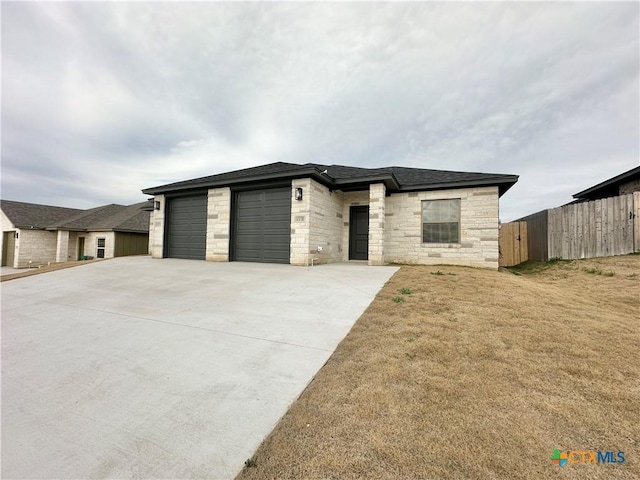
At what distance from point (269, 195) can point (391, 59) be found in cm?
693

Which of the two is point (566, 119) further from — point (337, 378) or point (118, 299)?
point (118, 299)

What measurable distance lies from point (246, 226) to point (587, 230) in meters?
11.9

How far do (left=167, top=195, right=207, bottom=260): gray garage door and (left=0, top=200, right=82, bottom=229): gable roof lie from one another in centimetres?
1615

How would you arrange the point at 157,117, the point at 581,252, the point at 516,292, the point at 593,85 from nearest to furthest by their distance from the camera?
the point at 516,292 → the point at 581,252 → the point at 593,85 → the point at 157,117

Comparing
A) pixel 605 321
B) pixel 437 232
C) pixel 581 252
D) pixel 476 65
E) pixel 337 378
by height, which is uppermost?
pixel 476 65

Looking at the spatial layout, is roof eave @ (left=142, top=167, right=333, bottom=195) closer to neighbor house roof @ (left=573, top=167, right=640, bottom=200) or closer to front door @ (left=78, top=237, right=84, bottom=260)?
neighbor house roof @ (left=573, top=167, right=640, bottom=200)

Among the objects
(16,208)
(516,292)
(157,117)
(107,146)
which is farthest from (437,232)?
(16,208)

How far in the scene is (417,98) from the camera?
11.9 meters

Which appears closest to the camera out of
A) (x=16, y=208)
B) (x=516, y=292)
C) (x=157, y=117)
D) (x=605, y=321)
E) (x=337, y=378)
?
(x=337, y=378)

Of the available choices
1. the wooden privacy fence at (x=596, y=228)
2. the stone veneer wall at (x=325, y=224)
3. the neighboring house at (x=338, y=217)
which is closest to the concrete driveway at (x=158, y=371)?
the stone veneer wall at (x=325, y=224)

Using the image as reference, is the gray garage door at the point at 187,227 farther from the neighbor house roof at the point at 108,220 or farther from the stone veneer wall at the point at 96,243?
the stone veneer wall at the point at 96,243

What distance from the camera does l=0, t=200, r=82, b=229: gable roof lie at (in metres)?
18.9

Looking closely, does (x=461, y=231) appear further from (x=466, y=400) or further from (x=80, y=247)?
(x=80, y=247)

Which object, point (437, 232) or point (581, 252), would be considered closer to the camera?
point (581, 252)
